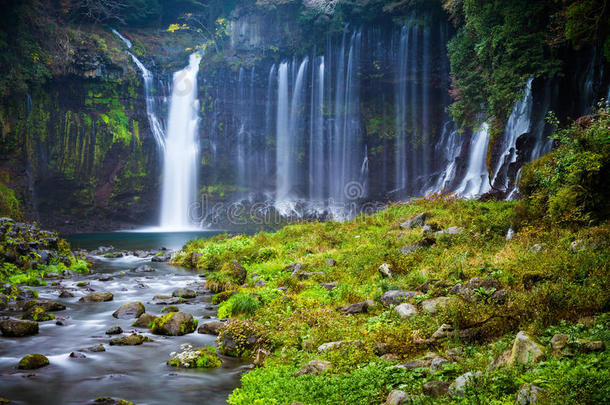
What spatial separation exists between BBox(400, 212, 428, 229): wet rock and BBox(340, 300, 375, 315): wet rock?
615cm

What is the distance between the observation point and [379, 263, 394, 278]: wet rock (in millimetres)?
8596

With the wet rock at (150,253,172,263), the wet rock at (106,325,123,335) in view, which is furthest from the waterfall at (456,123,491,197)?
the wet rock at (106,325,123,335)

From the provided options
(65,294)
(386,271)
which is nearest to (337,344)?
(386,271)

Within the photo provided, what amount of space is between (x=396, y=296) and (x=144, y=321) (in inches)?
210

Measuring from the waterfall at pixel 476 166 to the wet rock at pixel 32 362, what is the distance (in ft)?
77.0

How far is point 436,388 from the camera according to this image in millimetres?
3619

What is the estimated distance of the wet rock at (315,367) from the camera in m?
4.72

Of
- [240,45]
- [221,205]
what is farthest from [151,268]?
[240,45]

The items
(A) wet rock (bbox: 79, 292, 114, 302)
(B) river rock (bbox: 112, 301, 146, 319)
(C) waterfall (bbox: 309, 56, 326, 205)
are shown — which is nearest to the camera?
(B) river rock (bbox: 112, 301, 146, 319)

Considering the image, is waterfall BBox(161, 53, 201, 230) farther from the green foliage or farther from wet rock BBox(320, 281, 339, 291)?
the green foliage

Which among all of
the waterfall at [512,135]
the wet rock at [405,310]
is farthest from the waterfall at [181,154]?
the wet rock at [405,310]

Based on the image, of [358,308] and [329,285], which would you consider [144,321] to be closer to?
[329,285]

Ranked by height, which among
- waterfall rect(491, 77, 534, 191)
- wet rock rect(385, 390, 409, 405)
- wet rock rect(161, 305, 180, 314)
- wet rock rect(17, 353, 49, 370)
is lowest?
wet rock rect(161, 305, 180, 314)

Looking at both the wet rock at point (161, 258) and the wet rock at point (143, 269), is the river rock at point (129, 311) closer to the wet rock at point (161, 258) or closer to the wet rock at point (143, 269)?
the wet rock at point (143, 269)
